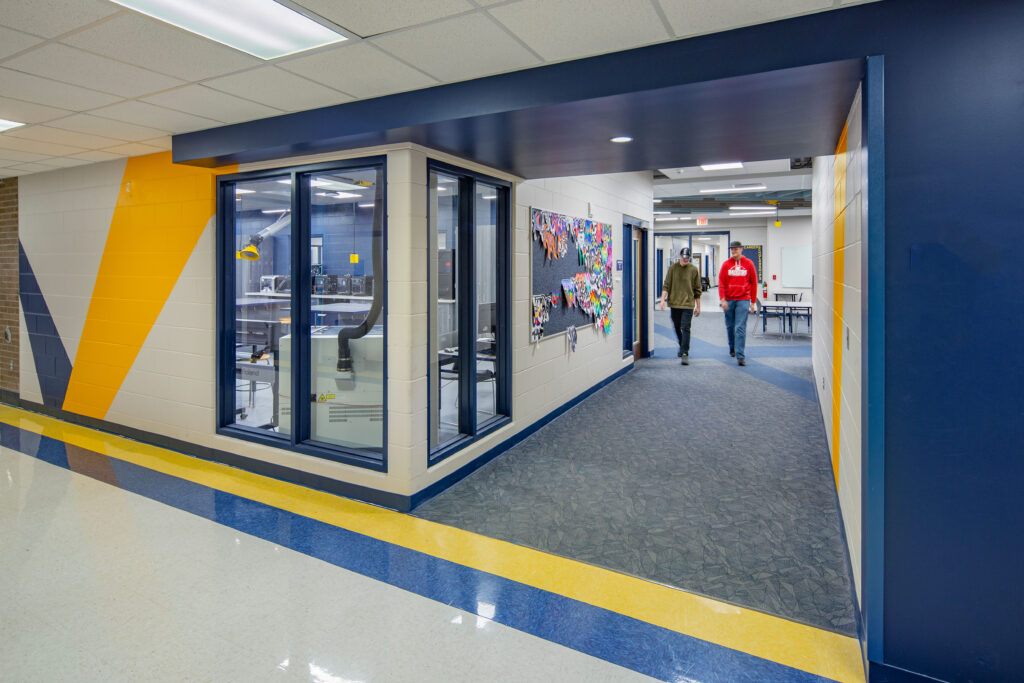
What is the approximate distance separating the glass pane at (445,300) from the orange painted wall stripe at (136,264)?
144 centimetres

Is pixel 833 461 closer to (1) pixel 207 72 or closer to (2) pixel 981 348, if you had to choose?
(2) pixel 981 348

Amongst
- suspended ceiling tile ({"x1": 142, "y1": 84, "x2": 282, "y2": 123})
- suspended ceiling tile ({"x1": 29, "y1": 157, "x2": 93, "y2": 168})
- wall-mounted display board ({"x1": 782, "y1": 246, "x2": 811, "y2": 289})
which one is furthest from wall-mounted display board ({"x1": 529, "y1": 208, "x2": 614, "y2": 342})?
wall-mounted display board ({"x1": 782, "y1": 246, "x2": 811, "y2": 289})

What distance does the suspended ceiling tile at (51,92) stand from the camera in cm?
264

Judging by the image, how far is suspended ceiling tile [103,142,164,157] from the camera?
391cm

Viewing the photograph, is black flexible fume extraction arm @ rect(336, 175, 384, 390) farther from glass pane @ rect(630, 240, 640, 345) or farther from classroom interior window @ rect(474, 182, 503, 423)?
glass pane @ rect(630, 240, 640, 345)

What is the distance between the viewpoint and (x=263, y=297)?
5.15 m

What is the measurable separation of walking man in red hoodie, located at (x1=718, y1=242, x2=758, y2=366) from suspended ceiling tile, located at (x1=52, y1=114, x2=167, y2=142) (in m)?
6.53

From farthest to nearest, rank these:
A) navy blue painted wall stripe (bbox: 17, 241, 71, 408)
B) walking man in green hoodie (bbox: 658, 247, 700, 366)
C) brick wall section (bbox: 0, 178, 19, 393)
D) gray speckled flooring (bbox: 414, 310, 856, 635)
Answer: walking man in green hoodie (bbox: 658, 247, 700, 366) → brick wall section (bbox: 0, 178, 19, 393) → navy blue painted wall stripe (bbox: 17, 241, 71, 408) → gray speckled flooring (bbox: 414, 310, 856, 635)

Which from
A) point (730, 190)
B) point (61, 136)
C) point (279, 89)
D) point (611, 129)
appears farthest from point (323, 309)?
point (730, 190)

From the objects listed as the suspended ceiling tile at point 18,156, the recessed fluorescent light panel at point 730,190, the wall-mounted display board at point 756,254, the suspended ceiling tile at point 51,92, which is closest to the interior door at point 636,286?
the recessed fluorescent light panel at point 730,190

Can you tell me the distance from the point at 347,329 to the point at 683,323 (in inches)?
213

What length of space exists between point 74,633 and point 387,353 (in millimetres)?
1770

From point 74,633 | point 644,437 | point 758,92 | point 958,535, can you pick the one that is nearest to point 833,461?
point 644,437

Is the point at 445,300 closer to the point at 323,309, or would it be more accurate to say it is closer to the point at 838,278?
the point at 323,309
